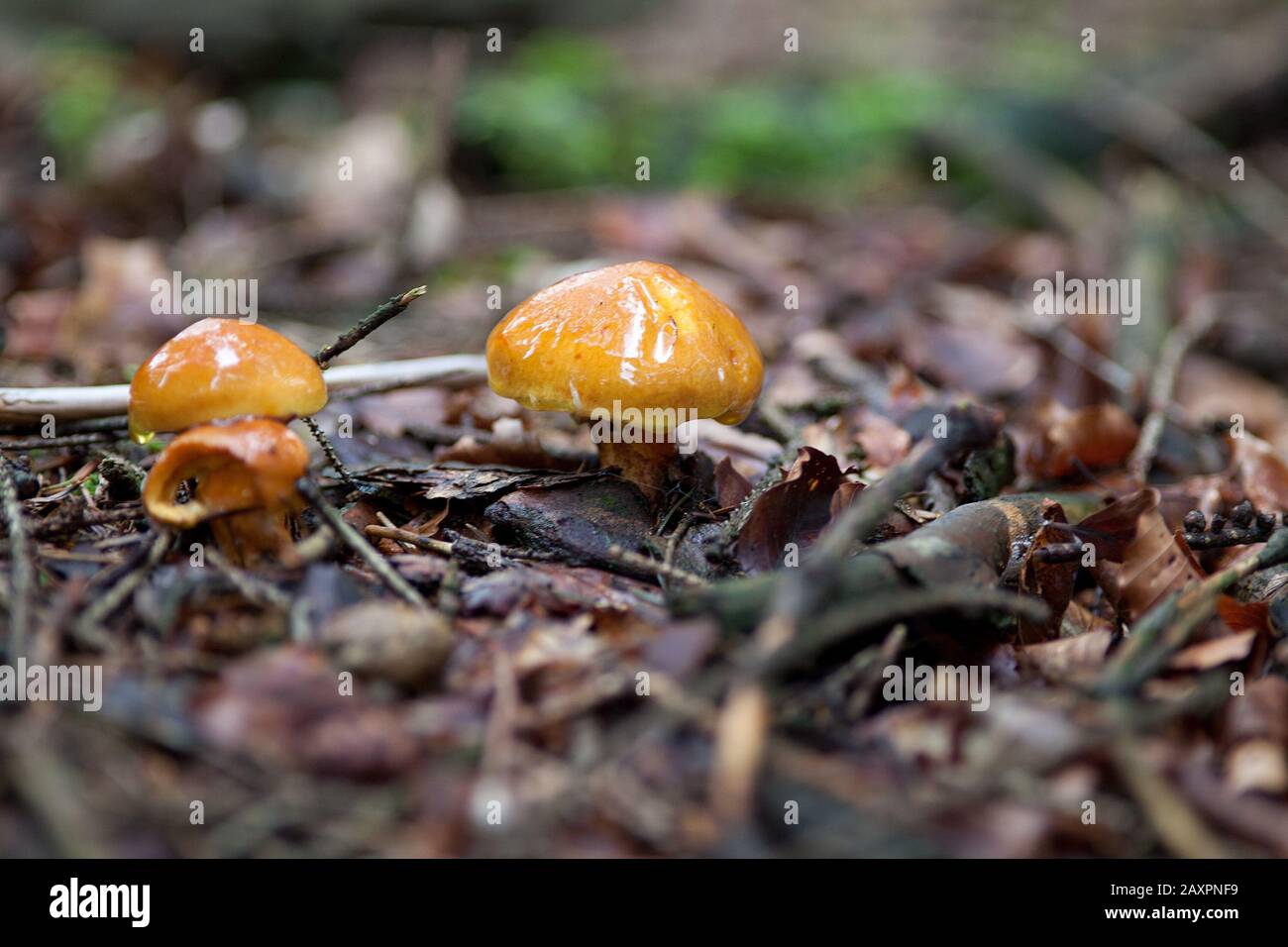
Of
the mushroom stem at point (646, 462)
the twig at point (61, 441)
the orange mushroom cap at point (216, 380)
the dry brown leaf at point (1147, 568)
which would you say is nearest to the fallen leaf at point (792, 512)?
the mushroom stem at point (646, 462)

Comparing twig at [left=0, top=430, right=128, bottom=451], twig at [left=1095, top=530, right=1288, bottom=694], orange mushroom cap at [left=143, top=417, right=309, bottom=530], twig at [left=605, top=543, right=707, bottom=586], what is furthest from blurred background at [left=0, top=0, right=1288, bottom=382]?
twig at [left=1095, top=530, right=1288, bottom=694]

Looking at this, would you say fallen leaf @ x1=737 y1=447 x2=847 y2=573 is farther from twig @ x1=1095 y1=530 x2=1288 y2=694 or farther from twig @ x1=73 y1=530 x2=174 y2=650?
twig @ x1=73 y1=530 x2=174 y2=650

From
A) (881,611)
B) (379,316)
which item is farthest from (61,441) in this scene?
(881,611)

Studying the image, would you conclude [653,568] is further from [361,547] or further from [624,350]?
[361,547]

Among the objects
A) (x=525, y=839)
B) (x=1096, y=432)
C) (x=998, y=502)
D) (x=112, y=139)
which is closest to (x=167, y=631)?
(x=525, y=839)

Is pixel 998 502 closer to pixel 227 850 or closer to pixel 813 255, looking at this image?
pixel 227 850
